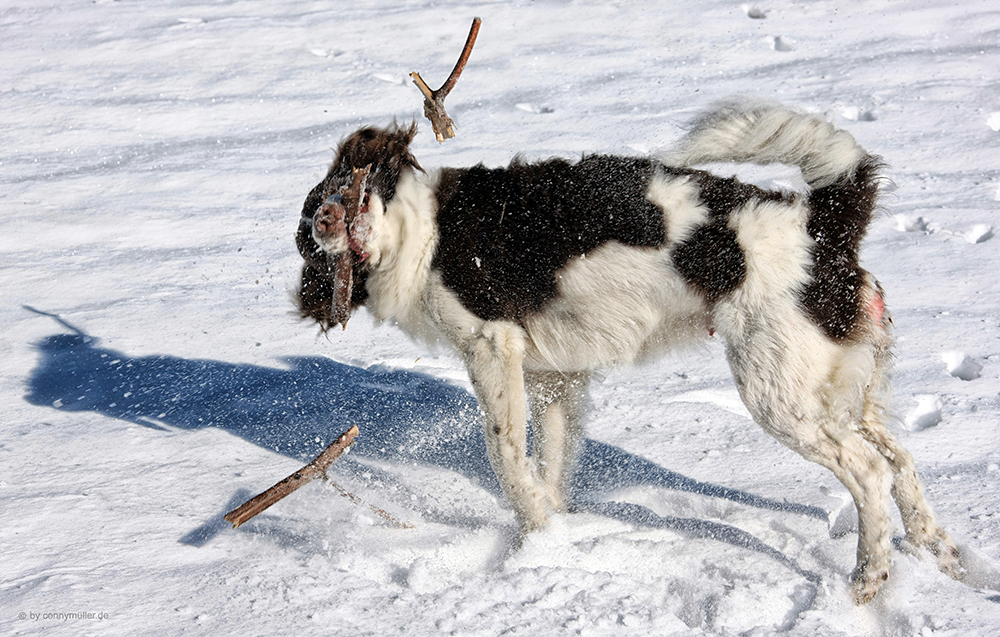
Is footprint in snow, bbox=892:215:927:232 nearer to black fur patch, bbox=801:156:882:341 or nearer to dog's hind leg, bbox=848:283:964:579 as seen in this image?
dog's hind leg, bbox=848:283:964:579

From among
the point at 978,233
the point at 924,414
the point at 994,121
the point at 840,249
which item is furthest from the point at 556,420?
the point at 994,121

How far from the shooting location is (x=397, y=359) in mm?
4371

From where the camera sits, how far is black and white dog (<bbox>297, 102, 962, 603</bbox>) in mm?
2637

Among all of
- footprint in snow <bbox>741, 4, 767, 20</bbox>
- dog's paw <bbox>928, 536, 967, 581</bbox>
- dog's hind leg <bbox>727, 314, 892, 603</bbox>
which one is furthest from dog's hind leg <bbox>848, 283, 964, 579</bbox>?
footprint in snow <bbox>741, 4, 767, 20</bbox>

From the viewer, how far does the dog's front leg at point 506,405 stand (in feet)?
9.68

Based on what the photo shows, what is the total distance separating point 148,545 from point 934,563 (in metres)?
2.62

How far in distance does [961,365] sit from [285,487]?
306 centimetres

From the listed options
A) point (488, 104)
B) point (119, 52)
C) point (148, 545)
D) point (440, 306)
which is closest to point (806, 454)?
point (440, 306)

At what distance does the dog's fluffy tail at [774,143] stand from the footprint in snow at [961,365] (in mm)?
1595

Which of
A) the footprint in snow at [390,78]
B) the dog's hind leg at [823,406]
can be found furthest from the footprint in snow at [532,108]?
the dog's hind leg at [823,406]

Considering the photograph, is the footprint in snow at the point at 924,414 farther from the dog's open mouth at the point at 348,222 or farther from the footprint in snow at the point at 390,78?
the footprint in snow at the point at 390,78

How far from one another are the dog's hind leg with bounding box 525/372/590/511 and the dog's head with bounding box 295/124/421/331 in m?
0.81

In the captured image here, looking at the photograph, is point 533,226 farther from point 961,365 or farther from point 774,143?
point 961,365

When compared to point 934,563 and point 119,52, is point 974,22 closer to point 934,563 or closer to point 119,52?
point 934,563
